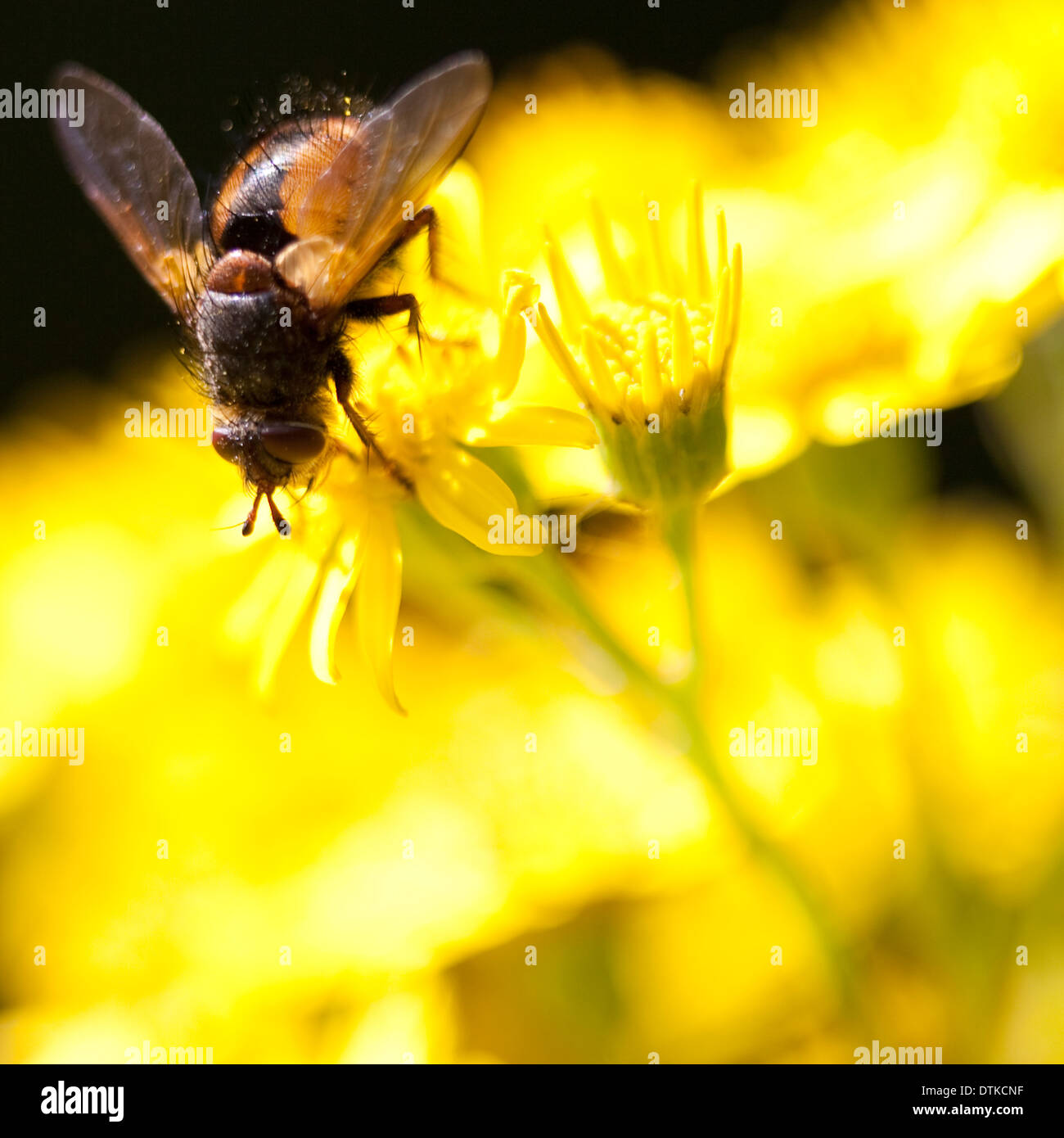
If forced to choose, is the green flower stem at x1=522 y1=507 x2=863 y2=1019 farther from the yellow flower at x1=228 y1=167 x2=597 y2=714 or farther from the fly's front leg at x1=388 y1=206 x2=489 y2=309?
the fly's front leg at x1=388 y1=206 x2=489 y2=309

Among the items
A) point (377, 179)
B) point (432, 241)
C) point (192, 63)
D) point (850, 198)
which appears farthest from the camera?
point (192, 63)

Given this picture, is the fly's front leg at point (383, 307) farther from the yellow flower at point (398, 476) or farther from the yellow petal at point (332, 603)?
the yellow petal at point (332, 603)

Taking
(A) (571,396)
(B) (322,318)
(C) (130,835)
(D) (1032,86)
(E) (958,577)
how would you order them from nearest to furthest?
(B) (322,318)
(A) (571,396)
(D) (1032,86)
(C) (130,835)
(E) (958,577)

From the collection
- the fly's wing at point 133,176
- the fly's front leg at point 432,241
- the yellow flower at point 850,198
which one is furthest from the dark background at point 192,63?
the fly's front leg at point 432,241

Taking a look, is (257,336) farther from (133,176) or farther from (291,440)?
(133,176)

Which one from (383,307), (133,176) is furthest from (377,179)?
(133,176)
